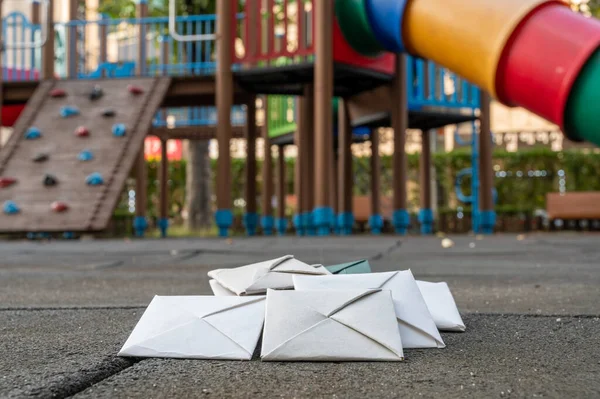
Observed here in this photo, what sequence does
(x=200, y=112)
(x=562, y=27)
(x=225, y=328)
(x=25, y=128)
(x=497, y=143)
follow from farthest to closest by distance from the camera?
(x=497, y=143) → (x=200, y=112) → (x=25, y=128) → (x=562, y=27) → (x=225, y=328)

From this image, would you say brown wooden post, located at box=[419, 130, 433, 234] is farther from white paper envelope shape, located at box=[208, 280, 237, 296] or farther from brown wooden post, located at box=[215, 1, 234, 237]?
white paper envelope shape, located at box=[208, 280, 237, 296]

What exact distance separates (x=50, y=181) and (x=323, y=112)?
236 centimetres

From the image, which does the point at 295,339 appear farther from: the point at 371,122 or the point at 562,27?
the point at 371,122

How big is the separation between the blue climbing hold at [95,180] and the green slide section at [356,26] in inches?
101

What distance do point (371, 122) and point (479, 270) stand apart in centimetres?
522

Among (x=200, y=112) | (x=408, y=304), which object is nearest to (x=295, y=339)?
(x=408, y=304)

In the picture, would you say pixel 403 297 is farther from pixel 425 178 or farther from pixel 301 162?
pixel 425 178

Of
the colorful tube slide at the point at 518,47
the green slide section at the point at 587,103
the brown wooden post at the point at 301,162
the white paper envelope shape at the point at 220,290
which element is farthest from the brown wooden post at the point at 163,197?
the white paper envelope shape at the point at 220,290

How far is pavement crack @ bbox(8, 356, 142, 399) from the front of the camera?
824 millimetres

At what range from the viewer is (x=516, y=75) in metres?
4.21

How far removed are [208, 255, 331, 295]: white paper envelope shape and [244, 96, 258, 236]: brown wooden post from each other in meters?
6.41

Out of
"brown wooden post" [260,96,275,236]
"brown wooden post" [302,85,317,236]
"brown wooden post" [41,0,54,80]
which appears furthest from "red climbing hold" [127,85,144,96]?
"brown wooden post" [260,96,275,236]

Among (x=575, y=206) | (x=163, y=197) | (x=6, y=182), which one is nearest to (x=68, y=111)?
(x=6, y=182)

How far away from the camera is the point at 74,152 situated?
6.04 meters
